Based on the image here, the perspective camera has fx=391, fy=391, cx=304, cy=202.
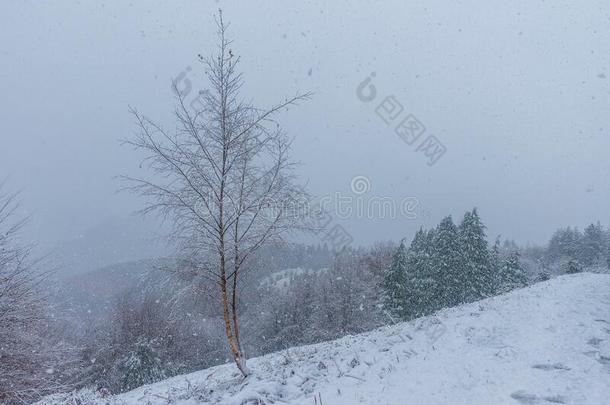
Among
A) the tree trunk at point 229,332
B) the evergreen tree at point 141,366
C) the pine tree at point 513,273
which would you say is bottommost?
the evergreen tree at point 141,366

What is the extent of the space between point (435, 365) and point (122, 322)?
41579 mm

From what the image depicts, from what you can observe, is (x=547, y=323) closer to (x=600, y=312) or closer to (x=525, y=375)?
(x=600, y=312)

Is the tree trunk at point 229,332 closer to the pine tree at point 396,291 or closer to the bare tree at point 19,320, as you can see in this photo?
the bare tree at point 19,320

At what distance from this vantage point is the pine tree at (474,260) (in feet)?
129

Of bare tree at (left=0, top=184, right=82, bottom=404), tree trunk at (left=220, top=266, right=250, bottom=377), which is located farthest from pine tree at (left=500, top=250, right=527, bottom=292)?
bare tree at (left=0, top=184, right=82, bottom=404)

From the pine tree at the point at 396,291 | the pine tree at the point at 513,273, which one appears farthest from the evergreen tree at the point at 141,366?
the pine tree at the point at 513,273

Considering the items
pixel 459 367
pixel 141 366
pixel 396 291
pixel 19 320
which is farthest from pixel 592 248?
pixel 19 320

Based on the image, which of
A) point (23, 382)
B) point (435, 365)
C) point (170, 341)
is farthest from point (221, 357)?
point (435, 365)

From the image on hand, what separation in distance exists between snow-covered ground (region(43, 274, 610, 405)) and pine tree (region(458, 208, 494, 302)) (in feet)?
88.7

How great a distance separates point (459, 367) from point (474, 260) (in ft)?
113

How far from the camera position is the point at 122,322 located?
42.5 metres

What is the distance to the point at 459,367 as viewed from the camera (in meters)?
8.67

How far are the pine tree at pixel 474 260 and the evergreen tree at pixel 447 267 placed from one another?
1.47 feet

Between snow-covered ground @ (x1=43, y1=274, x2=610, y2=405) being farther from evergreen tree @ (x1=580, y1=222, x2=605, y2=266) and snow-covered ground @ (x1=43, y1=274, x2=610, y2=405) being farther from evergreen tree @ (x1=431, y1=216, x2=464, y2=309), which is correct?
evergreen tree @ (x1=580, y1=222, x2=605, y2=266)
